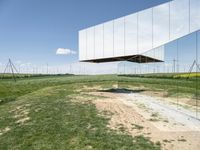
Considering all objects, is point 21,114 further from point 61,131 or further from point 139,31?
point 139,31

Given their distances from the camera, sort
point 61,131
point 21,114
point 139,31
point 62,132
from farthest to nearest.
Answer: point 139,31 < point 21,114 < point 61,131 < point 62,132

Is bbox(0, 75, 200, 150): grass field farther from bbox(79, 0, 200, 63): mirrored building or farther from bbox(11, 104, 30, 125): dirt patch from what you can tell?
bbox(79, 0, 200, 63): mirrored building

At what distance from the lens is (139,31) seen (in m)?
20.4

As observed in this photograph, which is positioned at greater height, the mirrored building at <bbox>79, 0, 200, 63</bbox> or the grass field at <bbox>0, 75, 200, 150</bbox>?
the mirrored building at <bbox>79, 0, 200, 63</bbox>

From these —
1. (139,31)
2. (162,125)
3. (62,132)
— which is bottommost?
(62,132)

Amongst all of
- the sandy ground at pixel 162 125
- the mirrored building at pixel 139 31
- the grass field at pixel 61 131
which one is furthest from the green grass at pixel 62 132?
the mirrored building at pixel 139 31

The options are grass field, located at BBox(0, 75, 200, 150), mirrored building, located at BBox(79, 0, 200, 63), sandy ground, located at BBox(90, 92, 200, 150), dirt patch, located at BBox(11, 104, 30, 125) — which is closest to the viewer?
sandy ground, located at BBox(90, 92, 200, 150)

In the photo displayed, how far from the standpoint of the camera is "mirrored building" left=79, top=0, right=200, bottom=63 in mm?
19109

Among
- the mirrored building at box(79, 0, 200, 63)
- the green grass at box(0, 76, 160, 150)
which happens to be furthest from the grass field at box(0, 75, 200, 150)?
the mirrored building at box(79, 0, 200, 63)

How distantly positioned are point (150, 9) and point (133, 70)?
246 inches

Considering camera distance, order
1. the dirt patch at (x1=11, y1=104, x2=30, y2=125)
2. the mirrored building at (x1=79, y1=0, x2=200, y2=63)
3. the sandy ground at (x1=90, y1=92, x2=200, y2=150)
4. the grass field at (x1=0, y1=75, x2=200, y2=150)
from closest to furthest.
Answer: the sandy ground at (x1=90, y1=92, x2=200, y2=150)
the grass field at (x1=0, y1=75, x2=200, y2=150)
the dirt patch at (x1=11, y1=104, x2=30, y2=125)
the mirrored building at (x1=79, y1=0, x2=200, y2=63)

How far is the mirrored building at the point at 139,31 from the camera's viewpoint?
19.1 meters

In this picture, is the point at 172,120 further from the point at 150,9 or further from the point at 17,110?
the point at 150,9

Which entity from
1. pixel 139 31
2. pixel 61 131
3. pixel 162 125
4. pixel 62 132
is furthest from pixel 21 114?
pixel 139 31
